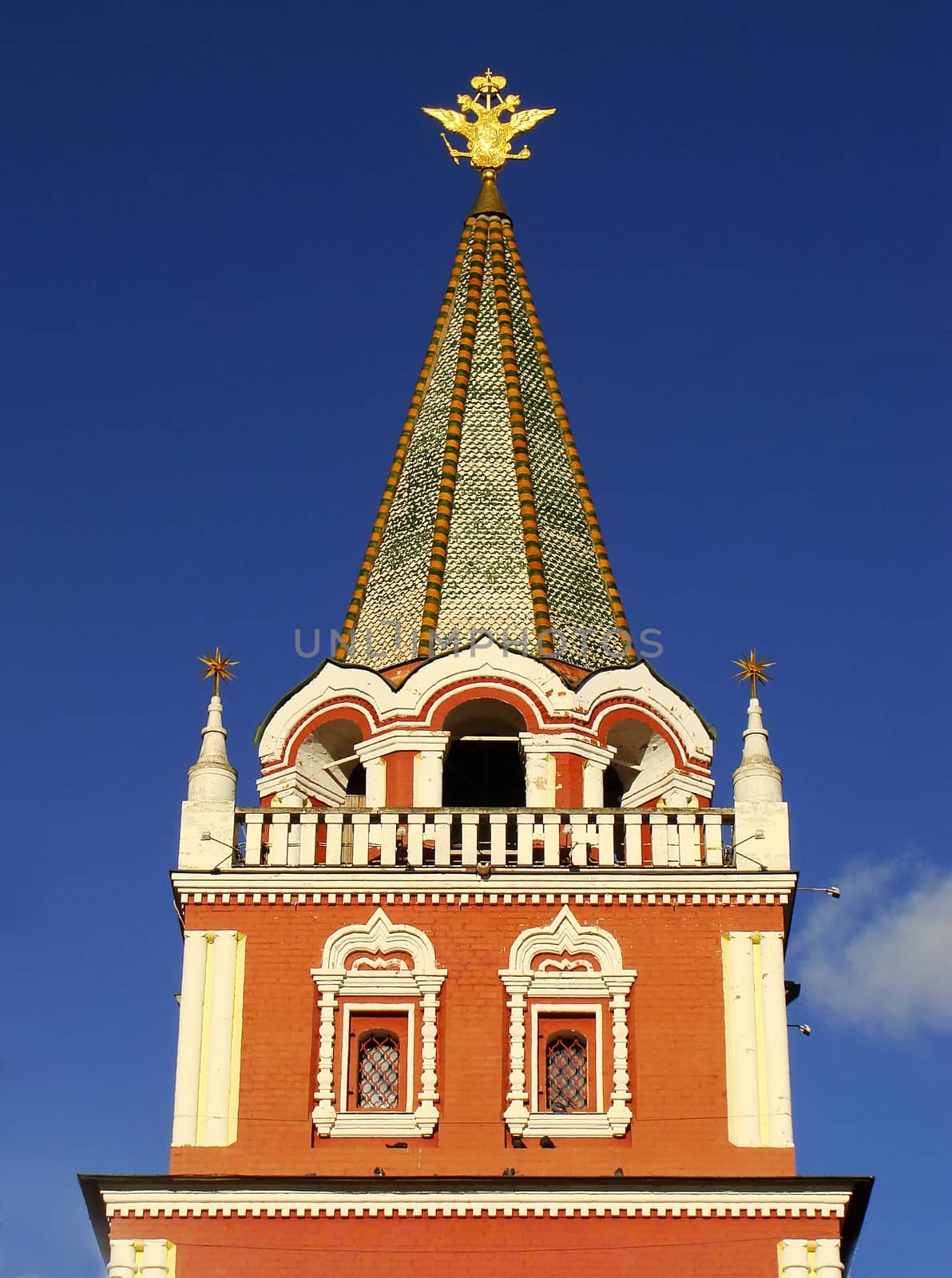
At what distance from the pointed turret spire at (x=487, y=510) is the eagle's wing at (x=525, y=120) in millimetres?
778

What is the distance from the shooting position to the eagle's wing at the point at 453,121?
33656mm

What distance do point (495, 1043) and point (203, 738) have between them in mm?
4188

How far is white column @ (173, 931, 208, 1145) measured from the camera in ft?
85.3

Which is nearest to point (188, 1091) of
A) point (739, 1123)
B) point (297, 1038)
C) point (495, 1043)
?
point (297, 1038)

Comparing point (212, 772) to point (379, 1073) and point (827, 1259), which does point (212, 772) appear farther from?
point (827, 1259)

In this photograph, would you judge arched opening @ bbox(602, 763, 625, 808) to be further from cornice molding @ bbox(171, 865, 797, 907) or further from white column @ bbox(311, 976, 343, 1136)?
white column @ bbox(311, 976, 343, 1136)

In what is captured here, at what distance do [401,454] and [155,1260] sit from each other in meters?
9.64

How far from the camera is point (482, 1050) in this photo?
26.4 meters

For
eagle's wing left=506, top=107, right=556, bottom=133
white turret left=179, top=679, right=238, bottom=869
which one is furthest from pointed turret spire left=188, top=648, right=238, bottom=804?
eagle's wing left=506, top=107, right=556, bottom=133

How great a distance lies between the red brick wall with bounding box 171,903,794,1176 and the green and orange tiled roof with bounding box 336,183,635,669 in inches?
127

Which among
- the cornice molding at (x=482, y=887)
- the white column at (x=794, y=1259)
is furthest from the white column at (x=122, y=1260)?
the white column at (x=794, y=1259)

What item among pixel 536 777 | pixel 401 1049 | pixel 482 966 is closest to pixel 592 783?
pixel 536 777

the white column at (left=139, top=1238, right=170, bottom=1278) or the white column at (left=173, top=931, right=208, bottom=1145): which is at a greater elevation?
the white column at (left=173, top=931, right=208, bottom=1145)

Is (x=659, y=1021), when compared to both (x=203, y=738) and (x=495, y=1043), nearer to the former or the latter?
(x=495, y=1043)
